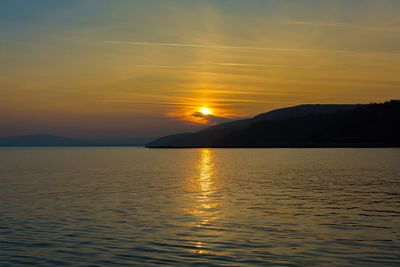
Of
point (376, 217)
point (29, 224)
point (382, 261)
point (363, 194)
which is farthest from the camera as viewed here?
point (363, 194)

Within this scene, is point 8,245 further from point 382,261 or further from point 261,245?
point 382,261

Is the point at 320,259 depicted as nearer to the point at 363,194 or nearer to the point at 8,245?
the point at 8,245

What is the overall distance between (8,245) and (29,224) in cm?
721

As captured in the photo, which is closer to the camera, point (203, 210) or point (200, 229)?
point (200, 229)

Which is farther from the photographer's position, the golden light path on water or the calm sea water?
the golden light path on water

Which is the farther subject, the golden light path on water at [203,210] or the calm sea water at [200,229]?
the golden light path on water at [203,210]

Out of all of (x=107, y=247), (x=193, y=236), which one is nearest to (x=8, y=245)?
(x=107, y=247)

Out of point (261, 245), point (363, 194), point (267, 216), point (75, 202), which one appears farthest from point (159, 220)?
point (363, 194)

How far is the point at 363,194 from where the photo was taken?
188 feet

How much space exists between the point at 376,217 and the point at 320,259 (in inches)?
631

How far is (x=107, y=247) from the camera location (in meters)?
28.2

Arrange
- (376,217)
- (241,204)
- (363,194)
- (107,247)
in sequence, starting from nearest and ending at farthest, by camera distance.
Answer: (107,247), (376,217), (241,204), (363,194)

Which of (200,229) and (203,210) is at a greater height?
(203,210)

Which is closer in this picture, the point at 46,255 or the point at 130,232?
the point at 46,255
